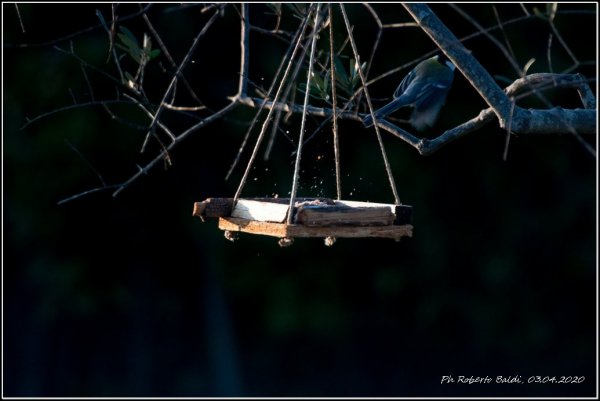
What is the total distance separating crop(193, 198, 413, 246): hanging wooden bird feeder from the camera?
102 inches

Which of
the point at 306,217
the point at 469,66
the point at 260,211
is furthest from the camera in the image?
the point at 260,211

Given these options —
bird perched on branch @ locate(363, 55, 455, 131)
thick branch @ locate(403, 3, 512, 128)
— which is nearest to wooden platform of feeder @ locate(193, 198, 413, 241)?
thick branch @ locate(403, 3, 512, 128)

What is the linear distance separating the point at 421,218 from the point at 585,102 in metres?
4.16

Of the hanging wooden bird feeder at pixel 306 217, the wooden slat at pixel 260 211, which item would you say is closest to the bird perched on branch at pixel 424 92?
the hanging wooden bird feeder at pixel 306 217

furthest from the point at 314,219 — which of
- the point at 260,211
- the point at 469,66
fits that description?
the point at 469,66

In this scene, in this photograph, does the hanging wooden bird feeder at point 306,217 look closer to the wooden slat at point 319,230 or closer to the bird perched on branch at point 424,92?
the wooden slat at point 319,230

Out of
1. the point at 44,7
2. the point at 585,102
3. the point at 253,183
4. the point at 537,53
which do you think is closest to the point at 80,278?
the point at 253,183

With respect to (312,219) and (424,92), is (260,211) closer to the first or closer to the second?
(312,219)

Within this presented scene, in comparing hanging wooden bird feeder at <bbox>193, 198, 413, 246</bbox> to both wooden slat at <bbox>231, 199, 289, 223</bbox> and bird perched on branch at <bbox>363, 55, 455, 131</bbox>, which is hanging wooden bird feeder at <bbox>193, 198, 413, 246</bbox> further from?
bird perched on branch at <bbox>363, 55, 455, 131</bbox>

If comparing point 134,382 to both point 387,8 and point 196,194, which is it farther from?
point 387,8

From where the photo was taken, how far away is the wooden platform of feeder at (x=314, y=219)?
2.60m

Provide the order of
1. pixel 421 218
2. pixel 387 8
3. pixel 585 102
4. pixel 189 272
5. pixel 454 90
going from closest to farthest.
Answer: pixel 585 102
pixel 387 8
pixel 454 90
pixel 421 218
pixel 189 272

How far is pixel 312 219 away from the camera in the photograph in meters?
2.59

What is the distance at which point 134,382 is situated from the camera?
7.54 m
